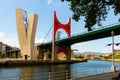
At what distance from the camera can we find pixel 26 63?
66875 mm

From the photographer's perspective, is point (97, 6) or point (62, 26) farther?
point (62, 26)

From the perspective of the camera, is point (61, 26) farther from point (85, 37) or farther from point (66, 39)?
point (85, 37)

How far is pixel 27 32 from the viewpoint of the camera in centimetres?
8131

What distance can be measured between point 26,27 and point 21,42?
5251 mm

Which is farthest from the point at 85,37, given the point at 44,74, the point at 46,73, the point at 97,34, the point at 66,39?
the point at 44,74

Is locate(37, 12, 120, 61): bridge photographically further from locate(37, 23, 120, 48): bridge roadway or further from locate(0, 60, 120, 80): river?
locate(0, 60, 120, 80): river

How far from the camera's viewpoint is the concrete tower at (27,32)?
80.4m

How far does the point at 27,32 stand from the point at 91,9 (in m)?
68.1

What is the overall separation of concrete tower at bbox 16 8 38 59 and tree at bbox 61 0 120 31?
6579cm

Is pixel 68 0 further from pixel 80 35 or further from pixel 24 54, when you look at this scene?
pixel 24 54

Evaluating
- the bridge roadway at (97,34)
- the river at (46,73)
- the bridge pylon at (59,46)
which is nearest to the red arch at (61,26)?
the bridge pylon at (59,46)

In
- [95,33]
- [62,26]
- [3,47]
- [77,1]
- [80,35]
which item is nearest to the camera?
[77,1]

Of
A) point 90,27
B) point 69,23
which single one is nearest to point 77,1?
point 90,27

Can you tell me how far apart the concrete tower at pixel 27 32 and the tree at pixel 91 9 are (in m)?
65.8
